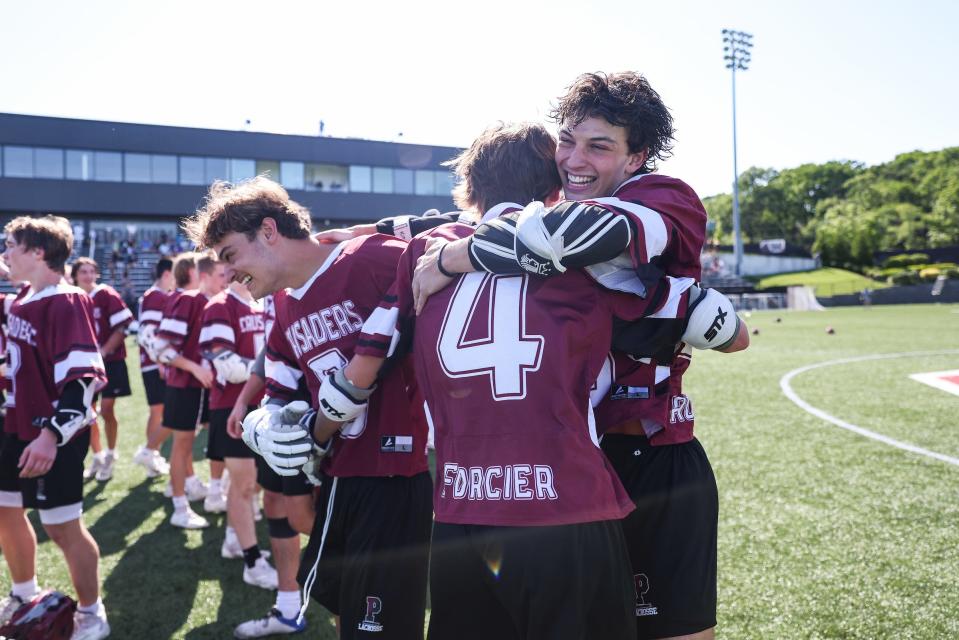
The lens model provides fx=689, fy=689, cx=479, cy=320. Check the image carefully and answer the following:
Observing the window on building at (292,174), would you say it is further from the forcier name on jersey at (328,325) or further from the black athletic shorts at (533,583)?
the black athletic shorts at (533,583)

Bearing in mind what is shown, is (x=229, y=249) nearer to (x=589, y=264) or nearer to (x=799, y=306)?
(x=589, y=264)

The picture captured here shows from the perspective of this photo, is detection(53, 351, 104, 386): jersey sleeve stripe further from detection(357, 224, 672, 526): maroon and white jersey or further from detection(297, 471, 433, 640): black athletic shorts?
detection(357, 224, 672, 526): maroon and white jersey

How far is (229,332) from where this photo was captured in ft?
18.3

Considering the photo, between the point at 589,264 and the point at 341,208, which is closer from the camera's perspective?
the point at 589,264

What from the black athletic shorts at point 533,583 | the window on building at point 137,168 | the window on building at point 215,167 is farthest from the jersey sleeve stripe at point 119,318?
the window on building at point 137,168

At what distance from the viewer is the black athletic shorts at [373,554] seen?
2664mm

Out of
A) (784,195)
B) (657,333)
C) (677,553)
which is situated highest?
(784,195)

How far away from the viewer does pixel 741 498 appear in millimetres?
6270

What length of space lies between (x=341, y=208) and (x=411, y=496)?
151 feet

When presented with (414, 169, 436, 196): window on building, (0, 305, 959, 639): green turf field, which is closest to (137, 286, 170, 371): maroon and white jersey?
(0, 305, 959, 639): green turf field

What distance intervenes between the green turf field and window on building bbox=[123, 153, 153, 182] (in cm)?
3795

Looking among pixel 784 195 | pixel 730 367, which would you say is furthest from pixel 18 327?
pixel 784 195

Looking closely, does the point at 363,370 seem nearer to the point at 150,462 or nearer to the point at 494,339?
the point at 494,339

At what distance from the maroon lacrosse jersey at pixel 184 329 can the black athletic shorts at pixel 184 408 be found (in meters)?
0.06
